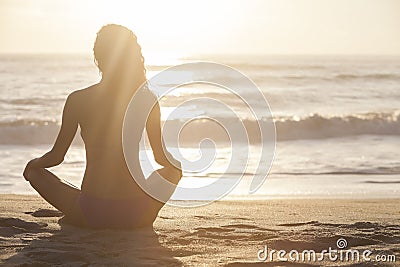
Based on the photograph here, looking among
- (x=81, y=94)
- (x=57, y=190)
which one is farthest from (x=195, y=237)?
(x=81, y=94)

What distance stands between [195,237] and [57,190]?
0.96m

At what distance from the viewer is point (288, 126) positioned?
671 inches

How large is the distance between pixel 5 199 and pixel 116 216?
2365 millimetres

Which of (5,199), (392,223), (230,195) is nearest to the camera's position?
(392,223)

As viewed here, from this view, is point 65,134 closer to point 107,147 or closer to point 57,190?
point 107,147

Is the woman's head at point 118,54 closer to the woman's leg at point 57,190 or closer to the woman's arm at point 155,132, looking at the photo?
the woman's arm at point 155,132

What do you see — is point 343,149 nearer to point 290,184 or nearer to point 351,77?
point 290,184

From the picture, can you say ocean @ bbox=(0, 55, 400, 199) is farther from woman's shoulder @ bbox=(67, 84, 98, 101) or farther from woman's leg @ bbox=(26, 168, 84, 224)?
woman's shoulder @ bbox=(67, 84, 98, 101)

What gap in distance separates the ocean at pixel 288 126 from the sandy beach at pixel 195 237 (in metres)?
2.37

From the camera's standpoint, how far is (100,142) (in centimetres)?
449

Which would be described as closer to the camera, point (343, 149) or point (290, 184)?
point (290, 184)

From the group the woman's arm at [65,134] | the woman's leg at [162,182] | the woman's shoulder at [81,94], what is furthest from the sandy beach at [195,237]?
Result: the woman's shoulder at [81,94]

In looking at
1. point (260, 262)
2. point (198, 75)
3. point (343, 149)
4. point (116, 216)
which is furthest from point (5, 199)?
point (198, 75)

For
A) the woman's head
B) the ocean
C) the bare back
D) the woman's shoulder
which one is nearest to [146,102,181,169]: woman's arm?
the bare back
